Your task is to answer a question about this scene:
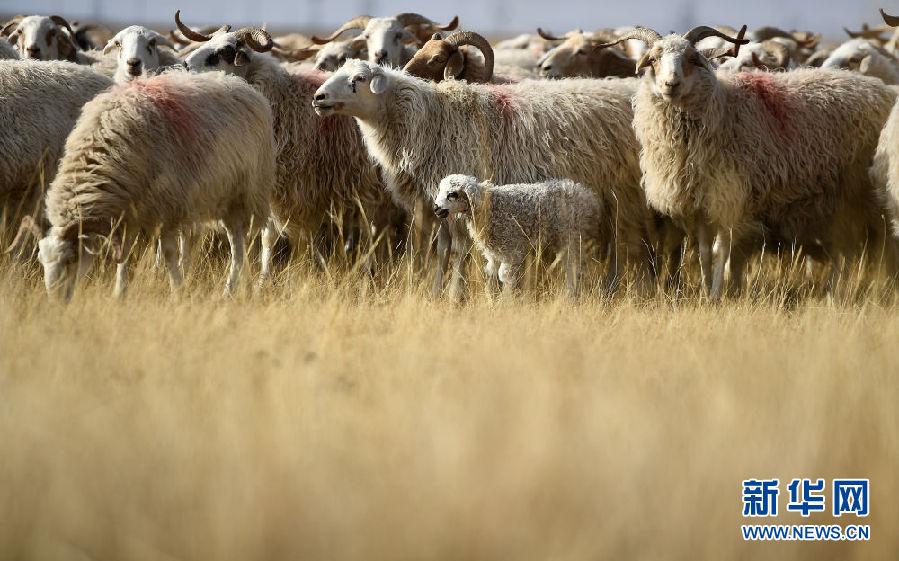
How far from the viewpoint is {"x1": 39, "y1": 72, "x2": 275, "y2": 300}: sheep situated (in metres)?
5.93

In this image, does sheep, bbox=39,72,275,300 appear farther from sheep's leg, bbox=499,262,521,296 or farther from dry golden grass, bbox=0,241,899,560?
sheep's leg, bbox=499,262,521,296

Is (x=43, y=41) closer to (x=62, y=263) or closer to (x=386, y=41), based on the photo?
(x=386, y=41)

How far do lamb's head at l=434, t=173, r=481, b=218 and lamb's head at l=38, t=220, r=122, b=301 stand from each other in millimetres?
1976

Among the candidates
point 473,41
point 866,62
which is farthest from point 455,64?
point 866,62

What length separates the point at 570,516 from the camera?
3.00 meters

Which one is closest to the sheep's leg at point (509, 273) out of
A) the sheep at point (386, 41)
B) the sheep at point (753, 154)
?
the sheep at point (753, 154)

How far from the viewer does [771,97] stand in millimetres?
7309

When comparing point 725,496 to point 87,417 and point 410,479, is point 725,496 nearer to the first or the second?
point 410,479

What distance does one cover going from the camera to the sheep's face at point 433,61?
8953mm

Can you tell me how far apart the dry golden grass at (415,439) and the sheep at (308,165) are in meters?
3.18

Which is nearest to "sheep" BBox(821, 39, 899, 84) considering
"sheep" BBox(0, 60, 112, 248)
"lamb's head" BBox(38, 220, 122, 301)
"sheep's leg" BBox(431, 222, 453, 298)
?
"sheep's leg" BBox(431, 222, 453, 298)

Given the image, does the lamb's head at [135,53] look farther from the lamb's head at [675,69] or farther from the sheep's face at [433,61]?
the lamb's head at [675,69]

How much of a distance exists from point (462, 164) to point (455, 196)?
90 centimetres

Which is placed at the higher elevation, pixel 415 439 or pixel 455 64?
pixel 455 64
